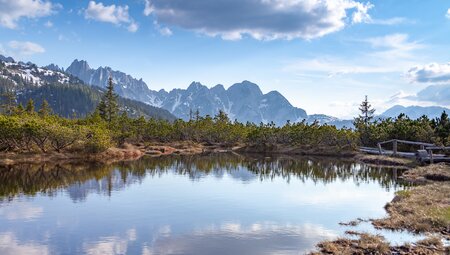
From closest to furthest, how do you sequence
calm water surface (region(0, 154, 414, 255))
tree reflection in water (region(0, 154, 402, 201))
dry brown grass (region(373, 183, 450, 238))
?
calm water surface (region(0, 154, 414, 255)), dry brown grass (region(373, 183, 450, 238)), tree reflection in water (region(0, 154, 402, 201))

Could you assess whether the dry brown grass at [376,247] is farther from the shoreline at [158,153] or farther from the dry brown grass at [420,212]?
the shoreline at [158,153]

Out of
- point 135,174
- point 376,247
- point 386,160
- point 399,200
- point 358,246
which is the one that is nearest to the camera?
point 376,247

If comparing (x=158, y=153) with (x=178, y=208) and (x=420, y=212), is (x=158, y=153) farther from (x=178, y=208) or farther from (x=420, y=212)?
(x=420, y=212)

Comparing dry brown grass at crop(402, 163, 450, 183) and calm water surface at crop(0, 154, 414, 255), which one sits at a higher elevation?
dry brown grass at crop(402, 163, 450, 183)

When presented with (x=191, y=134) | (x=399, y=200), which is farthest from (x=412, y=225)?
(x=191, y=134)

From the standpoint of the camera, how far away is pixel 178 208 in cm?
4025

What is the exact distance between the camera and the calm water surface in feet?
90.6

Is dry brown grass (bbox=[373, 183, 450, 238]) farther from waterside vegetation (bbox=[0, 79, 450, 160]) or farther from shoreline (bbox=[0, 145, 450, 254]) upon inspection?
waterside vegetation (bbox=[0, 79, 450, 160])

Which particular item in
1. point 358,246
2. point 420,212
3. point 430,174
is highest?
point 430,174

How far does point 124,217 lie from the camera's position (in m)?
35.3

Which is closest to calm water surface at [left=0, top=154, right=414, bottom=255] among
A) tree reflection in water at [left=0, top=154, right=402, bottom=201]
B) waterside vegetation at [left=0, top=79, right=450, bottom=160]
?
tree reflection in water at [left=0, top=154, right=402, bottom=201]

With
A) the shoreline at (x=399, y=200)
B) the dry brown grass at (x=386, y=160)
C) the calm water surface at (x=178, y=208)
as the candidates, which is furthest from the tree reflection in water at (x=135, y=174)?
the dry brown grass at (x=386, y=160)

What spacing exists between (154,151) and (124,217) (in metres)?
76.5

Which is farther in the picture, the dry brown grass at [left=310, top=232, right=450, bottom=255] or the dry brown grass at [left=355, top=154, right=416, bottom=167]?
the dry brown grass at [left=355, top=154, right=416, bottom=167]
